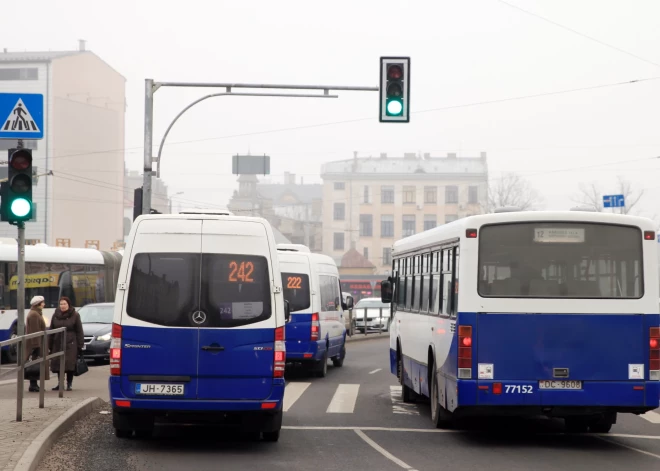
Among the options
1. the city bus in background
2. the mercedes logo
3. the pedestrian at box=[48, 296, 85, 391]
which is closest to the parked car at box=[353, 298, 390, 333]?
the city bus in background

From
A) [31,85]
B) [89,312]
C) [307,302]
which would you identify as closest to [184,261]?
[307,302]

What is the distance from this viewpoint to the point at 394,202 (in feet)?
434

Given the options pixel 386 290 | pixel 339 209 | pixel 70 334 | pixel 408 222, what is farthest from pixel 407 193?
pixel 70 334

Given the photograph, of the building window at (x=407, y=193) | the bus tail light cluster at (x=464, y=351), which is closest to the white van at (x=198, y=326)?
the bus tail light cluster at (x=464, y=351)

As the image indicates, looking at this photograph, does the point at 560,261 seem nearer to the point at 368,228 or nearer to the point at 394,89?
the point at 394,89

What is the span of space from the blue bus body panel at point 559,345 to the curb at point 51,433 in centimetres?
453

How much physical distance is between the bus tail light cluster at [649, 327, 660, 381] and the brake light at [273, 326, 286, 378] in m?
4.00

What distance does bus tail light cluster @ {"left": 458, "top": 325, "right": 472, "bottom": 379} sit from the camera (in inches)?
484

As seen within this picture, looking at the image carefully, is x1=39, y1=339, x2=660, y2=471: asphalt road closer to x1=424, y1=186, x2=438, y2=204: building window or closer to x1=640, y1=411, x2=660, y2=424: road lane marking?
x1=640, y1=411, x2=660, y2=424: road lane marking

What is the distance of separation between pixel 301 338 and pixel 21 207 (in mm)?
9696

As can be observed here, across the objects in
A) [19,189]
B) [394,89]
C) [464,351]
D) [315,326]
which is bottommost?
[315,326]

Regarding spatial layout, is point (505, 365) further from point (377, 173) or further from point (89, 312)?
point (377, 173)

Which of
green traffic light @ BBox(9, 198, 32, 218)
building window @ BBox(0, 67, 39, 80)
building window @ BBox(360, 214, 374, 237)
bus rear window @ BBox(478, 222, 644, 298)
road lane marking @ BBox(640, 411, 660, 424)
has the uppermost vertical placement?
building window @ BBox(0, 67, 39, 80)

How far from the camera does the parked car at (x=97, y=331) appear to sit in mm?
26797
